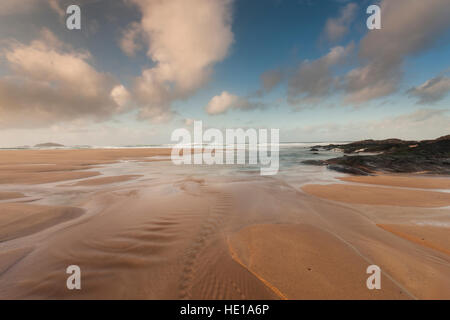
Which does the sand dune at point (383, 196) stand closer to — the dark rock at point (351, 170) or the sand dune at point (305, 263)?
the sand dune at point (305, 263)

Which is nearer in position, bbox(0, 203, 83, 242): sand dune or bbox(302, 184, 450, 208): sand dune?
bbox(0, 203, 83, 242): sand dune

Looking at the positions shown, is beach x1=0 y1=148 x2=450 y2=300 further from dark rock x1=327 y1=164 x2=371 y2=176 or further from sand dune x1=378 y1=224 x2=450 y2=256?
dark rock x1=327 y1=164 x2=371 y2=176

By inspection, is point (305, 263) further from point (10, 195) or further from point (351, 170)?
point (351, 170)

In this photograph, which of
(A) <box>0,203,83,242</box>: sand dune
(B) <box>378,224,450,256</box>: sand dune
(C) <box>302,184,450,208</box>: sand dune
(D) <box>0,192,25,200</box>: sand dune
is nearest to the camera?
(B) <box>378,224,450,256</box>: sand dune

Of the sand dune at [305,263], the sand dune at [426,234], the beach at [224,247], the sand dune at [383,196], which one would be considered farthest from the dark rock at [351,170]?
the sand dune at [305,263]

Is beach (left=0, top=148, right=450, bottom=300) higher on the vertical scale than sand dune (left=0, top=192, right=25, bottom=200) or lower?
lower

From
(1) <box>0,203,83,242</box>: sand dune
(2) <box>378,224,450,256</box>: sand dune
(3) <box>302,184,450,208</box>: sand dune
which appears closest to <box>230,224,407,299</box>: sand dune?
(2) <box>378,224,450,256</box>: sand dune

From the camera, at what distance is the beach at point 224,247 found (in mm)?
2254

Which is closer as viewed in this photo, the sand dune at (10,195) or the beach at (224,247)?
the beach at (224,247)

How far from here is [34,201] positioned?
5781mm

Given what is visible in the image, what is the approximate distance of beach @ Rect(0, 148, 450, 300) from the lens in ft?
7.39

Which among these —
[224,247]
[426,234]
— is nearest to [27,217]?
[224,247]

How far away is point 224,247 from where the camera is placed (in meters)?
3.24
